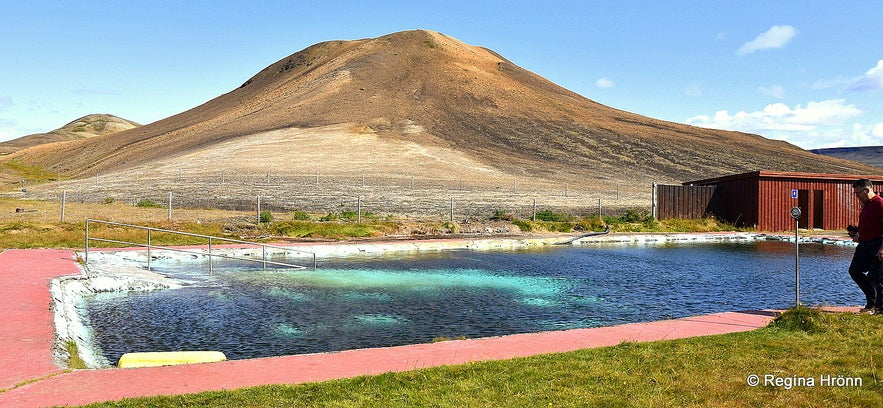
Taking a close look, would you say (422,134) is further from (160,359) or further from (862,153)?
(862,153)

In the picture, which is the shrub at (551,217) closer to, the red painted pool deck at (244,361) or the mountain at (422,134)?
the red painted pool deck at (244,361)

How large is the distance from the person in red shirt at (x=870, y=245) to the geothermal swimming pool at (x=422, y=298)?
3.33 metres

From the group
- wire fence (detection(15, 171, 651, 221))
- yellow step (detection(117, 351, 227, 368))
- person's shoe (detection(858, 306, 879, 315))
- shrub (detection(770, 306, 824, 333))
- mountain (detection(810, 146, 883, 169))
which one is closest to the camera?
yellow step (detection(117, 351, 227, 368))

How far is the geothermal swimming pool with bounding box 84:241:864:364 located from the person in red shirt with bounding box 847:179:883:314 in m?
3.33

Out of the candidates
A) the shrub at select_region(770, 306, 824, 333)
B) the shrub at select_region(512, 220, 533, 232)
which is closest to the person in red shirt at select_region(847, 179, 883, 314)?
the shrub at select_region(770, 306, 824, 333)

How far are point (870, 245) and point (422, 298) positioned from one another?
27.2ft

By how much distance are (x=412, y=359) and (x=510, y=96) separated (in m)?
115

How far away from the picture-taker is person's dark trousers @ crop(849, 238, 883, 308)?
10.2 m

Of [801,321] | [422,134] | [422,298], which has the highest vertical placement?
[422,134]

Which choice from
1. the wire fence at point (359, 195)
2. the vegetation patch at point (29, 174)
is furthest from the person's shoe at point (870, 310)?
the vegetation patch at point (29, 174)

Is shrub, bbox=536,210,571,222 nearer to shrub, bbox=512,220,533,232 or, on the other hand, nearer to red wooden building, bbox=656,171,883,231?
shrub, bbox=512,220,533,232

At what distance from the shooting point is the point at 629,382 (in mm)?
7031

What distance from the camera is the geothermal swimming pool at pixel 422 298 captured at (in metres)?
11.3

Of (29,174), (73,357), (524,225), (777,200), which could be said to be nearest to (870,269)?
(73,357)
